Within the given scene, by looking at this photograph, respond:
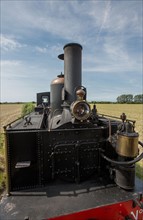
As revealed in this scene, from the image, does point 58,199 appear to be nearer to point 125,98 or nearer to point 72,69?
point 72,69

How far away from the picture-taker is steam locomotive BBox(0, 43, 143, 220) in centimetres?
243

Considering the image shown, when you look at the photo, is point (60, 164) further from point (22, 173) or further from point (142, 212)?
point (142, 212)

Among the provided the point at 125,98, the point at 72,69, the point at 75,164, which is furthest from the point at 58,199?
the point at 125,98

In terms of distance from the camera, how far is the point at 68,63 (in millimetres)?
3686

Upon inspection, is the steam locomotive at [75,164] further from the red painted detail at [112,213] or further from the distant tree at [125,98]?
the distant tree at [125,98]

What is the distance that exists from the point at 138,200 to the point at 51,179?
5.11 ft

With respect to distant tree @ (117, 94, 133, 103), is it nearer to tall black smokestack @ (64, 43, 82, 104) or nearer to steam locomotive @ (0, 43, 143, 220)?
tall black smokestack @ (64, 43, 82, 104)

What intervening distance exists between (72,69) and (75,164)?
2151 millimetres

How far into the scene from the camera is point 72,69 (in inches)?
143

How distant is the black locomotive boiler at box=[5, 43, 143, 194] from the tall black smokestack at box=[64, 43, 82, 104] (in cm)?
66

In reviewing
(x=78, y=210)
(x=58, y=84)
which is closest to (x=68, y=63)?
(x=58, y=84)

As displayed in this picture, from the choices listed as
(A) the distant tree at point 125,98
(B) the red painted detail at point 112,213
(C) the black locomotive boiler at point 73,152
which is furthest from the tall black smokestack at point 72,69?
(A) the distant tree at point 125,98

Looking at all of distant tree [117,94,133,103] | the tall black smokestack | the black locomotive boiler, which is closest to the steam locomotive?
the black locomotive boiler

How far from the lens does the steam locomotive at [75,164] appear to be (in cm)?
243
